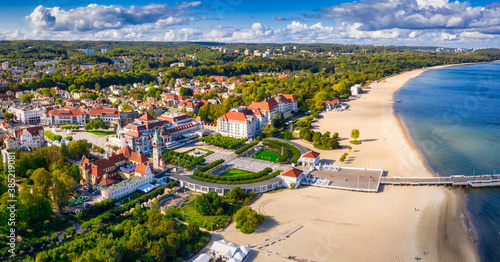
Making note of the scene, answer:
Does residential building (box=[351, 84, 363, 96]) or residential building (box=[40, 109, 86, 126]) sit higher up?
residential building (box=[351, 84, 363, 96])

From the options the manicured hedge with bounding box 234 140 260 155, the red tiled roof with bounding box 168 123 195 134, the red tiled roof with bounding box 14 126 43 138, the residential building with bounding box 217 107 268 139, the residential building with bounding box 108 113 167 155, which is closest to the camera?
the red tiled roof with bounding box 14 126 43 138

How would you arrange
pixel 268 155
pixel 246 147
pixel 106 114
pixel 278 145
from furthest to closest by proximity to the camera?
pixel 106 114 < pixel 278 145 < pixel 246 147 < pixel 268 155

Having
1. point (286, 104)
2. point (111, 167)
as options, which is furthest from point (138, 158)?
point (286, 104)

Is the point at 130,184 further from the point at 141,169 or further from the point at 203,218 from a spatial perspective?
the point at 203,218

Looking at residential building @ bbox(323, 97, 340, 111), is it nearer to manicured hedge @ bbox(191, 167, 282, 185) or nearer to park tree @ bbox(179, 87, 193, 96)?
park tree @ bbox(179, 87, 193, 96)

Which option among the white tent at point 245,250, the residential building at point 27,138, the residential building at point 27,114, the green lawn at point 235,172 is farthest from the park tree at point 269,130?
the residential building at point 27,114

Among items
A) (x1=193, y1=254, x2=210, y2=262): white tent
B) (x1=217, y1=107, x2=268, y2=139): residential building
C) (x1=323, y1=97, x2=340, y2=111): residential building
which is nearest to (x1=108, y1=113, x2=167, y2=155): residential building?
(x1=217, y1=107, x2=268, y2=139): residential building

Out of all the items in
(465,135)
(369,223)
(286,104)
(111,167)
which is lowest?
(369,223)

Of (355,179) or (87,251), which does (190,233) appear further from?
(355,179)
